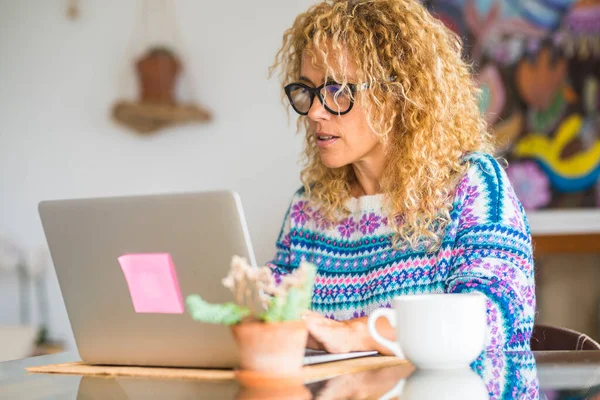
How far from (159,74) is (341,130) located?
1.77 meters

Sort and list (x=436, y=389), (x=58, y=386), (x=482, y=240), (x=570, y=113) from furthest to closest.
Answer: (x=570, y=113) → (x=482, y=240) → (x=58, y=386) → (x=436, y=389)

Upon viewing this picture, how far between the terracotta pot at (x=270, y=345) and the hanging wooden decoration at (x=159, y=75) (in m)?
2.42

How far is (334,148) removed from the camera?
1.69 metres

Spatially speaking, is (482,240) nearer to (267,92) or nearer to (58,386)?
(58,386)

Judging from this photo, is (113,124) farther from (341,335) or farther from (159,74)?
(341,335)

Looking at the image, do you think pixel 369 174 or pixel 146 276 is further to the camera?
pixel 369 174

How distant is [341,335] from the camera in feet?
3.87

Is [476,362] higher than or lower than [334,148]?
lower

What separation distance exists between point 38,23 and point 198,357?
273cm

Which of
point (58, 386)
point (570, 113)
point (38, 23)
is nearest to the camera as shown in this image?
point (58, 386)

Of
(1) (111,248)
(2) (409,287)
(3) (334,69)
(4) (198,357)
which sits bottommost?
(2) (409,287)

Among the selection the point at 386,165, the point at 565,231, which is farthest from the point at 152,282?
the point at 565,231

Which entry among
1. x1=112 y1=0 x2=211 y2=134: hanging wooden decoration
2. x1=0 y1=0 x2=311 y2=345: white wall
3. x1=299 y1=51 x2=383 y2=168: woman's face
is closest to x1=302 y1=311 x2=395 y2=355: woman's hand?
x1=299 y1=51 x2=383 y2=168: woman's face

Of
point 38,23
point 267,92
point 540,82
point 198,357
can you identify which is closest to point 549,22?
point 540,82
